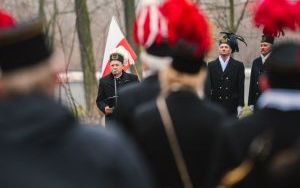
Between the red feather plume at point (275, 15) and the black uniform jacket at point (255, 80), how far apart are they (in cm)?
612

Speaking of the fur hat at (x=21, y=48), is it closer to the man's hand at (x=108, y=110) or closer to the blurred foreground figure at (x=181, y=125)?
the blurred foreground figure at (x=181, y=125)

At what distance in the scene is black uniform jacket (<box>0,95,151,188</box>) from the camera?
8.45 ft

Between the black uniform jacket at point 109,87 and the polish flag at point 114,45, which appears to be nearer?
the black uniform jacket at point 109,87

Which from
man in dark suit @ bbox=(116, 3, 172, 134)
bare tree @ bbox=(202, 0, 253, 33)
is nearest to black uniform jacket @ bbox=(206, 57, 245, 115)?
man in dark suit @ bbox=(116, 3, 172, 134)

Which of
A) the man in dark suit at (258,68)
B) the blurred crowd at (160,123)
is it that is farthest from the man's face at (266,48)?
the blurred crowd at (160,123)

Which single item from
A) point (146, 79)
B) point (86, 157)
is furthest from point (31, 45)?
point (146, 79)

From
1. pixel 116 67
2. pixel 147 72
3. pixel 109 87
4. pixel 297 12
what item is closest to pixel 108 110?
pixel 109 87

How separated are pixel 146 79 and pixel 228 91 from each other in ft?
20.7

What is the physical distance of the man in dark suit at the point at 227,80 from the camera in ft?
36.5

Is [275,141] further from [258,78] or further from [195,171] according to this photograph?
[258,78]

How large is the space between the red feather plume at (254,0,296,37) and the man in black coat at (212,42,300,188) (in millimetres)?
771

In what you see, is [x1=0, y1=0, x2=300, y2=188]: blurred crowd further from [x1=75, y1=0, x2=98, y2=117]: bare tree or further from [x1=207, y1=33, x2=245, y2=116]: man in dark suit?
[x1=75, y1=0, x2=98, y2=117]: bare tree

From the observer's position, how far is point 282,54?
3.60 meters

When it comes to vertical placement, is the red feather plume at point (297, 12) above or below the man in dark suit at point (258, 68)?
above
